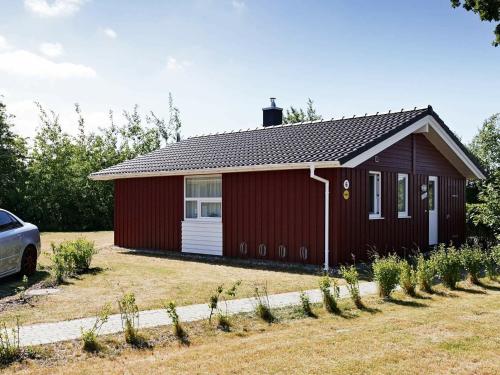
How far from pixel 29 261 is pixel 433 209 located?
11.8 meters

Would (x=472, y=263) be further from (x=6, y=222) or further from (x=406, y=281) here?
(x=6, y=222)

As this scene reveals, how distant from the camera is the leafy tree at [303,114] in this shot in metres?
49.8

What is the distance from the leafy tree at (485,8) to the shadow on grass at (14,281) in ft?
30.9

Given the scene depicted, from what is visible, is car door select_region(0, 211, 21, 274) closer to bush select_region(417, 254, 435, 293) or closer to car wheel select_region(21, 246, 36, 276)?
car wheel select_region(21, 246, 36, 276)

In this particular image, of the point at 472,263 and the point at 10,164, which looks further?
the point at 10,164

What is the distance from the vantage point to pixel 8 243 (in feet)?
34.1

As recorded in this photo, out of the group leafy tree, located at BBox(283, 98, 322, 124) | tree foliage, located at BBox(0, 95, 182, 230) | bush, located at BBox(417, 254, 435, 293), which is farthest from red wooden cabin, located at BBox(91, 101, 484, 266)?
leafy tree, located at BBox(283, 98, 322, 124)

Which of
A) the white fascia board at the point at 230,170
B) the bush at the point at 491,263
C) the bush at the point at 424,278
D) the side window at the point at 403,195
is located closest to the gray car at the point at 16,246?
the white fascia board at the point at 230,170

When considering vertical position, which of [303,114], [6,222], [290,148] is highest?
[303,114]

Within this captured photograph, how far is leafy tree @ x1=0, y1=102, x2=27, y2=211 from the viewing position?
2902 cm

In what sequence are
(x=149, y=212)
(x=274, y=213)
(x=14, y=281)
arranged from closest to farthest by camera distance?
1. (x=14, y=281)
2. (x=274, y=213)
3. (x=149, y=212)

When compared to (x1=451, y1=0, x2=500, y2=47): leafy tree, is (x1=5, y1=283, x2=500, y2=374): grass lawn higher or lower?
lower

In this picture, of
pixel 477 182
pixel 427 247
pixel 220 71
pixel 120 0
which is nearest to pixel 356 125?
pixel 427 247

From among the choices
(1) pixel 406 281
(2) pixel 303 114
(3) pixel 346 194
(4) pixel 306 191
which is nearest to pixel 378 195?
(3) pixel 346 194
